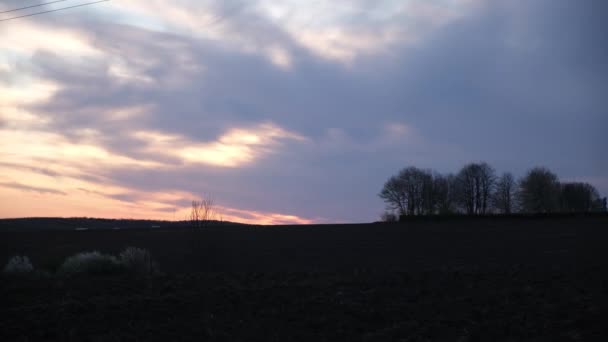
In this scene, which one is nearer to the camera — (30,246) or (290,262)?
(290,262)

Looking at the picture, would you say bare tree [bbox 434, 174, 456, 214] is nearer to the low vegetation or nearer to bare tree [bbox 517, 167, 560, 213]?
bare tree [bbox 517, 167, 560, 213]

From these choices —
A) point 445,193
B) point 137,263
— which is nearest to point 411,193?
point 445,193

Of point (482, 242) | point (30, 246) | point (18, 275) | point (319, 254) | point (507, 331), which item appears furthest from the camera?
point (30, 246)

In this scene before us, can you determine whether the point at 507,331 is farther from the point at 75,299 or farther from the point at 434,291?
the point at 75,299

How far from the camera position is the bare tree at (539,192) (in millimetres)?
103000

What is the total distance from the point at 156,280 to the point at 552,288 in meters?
13.5

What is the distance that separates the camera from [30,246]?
168 feet

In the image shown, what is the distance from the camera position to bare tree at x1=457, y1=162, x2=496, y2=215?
110500 mm

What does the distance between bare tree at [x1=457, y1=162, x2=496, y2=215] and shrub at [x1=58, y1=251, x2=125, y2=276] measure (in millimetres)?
95669

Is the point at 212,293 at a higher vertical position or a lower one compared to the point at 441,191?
lower

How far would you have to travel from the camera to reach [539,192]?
10450 centimetres

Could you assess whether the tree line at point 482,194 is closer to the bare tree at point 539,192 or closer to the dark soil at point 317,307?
the bare tree at point 539,192

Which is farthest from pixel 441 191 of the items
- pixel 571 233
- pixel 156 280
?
pixel 156 280

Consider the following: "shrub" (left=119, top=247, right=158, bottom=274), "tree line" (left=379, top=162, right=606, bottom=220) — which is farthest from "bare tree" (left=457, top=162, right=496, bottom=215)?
"shrub" (left=119, top=247, right=158, bottom=274)
